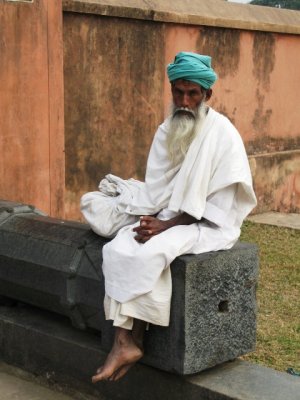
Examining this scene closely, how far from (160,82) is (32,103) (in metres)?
2.32

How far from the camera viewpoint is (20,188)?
20.2 ft

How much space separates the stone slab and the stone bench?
82 millimetres

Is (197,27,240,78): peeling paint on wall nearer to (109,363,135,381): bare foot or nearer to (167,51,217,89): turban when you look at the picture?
(167,51,217,89): turban

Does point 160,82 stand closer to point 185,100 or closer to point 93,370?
point 185,100

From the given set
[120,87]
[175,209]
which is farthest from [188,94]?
[120,87]

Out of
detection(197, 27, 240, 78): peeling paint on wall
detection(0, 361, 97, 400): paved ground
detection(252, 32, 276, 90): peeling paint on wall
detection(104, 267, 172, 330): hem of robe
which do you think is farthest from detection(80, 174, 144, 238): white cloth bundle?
detection(252, 32, 276, 90): peeling paint on wall

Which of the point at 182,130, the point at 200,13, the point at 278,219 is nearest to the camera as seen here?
the point at 182,130

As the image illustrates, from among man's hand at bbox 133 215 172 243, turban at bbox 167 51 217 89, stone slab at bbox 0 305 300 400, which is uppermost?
turban at bbox 167 51 217 89

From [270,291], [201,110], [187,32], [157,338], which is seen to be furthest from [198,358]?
[187,32]

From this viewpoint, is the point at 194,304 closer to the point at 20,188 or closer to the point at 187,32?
the point at 20,188

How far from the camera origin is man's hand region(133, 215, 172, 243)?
344cm

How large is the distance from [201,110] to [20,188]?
9.41 feet

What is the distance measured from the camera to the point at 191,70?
11.4 ft

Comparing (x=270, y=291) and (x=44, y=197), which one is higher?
(x=44, y=197)
